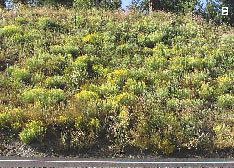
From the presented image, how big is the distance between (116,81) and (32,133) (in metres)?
4.56

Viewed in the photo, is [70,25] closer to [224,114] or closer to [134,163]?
[224,114]

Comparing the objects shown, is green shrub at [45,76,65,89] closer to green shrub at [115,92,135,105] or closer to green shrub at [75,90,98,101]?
green shrub at [75,90,98,101]

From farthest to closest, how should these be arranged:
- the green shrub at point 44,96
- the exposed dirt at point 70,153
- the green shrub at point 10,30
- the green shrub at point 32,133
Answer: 1. the green shrub at point 10,30
2. the green shrub at point 44,96
3. the green shrub at point 32,133
4. the exposed dirt at point 70,153

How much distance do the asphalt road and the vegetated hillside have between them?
621mm

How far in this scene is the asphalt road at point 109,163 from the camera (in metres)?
9.18

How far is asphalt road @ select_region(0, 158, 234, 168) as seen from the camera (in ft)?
30.1

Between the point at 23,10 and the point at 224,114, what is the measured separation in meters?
13.4

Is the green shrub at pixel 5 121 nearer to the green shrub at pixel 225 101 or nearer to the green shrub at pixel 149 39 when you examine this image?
the green shrub at pixel 225 101

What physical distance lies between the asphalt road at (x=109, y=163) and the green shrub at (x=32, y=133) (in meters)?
0.78

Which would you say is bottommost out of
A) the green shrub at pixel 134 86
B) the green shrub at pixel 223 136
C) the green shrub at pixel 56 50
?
the green shrub at pixel 223 136

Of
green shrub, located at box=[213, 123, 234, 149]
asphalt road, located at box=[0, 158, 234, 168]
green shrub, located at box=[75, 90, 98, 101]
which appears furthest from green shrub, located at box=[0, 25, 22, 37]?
green shrub, located at box=[213, 123, 234, 149]

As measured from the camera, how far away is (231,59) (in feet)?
54.2

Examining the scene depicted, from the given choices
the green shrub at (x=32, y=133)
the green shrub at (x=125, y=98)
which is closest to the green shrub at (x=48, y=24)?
the green shrub at (x=125, y=98)

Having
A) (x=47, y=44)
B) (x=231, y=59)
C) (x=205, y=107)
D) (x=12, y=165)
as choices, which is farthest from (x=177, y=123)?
(x=47, y=44)
